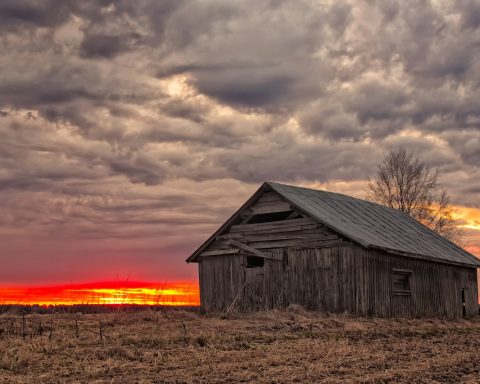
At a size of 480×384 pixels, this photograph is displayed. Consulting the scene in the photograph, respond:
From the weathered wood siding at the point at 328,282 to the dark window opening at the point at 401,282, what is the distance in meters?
0.21

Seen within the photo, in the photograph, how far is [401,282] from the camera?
30.2 metres

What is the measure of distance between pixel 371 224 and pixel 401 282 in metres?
3.87

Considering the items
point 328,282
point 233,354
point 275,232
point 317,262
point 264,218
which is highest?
point 264,218

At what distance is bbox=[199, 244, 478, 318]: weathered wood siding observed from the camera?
26969 millimetres

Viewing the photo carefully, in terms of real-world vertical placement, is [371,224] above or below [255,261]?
above

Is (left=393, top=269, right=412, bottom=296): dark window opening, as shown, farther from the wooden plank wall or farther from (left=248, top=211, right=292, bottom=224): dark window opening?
(left=248, top=211, right=292, bottom=224): dark window opening

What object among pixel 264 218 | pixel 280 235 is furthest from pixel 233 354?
pixel 264 218

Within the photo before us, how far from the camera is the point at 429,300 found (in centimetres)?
3195

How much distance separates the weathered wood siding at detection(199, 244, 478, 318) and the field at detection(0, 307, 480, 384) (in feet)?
18.4

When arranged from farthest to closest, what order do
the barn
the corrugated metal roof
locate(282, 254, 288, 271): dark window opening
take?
locate(282, 254, 288, 271): dark window opening, the corrugated metal roof, the barn

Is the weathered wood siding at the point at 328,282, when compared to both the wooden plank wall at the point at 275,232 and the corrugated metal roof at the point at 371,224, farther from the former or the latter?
the corrugated metal roof at the point at 371,224

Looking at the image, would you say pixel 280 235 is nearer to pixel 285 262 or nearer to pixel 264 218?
pixel 285 262

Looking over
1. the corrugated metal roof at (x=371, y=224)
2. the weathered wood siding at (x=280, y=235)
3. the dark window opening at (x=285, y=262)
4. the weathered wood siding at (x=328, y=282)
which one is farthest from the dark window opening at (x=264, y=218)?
the dark window opening at (x=285, y=262)

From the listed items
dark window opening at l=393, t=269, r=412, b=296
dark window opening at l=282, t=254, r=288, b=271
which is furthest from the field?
dark window opening at l=393, t=269, r=412, b=296
